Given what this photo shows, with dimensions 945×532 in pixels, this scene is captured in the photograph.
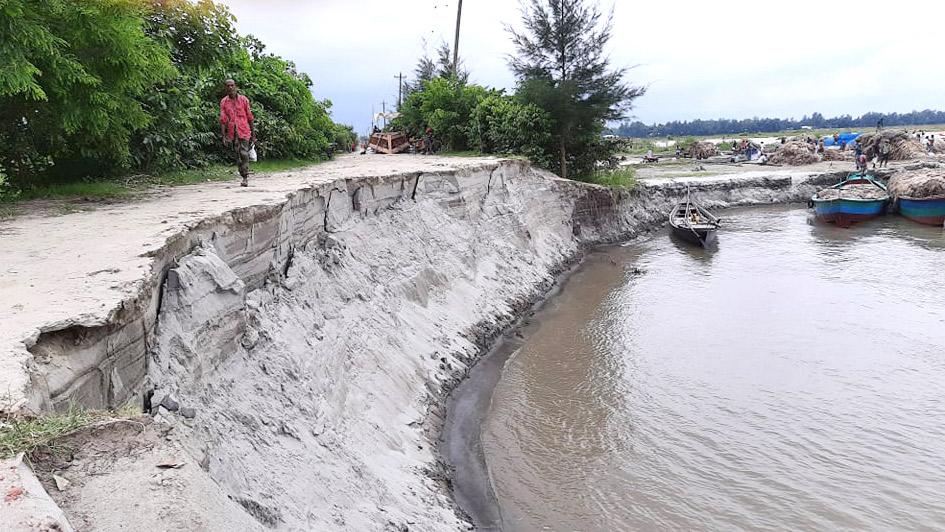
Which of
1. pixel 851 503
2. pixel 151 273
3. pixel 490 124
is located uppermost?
pixel 490 124

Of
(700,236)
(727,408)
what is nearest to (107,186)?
(727,408)

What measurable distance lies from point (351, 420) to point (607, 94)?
20.8 metres

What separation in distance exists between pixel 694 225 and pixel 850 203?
978cm

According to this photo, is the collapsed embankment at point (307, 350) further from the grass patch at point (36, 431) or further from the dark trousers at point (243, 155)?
the dark trousers at point (243, 155)

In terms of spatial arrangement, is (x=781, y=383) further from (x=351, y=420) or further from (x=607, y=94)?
(x=607, y=94)

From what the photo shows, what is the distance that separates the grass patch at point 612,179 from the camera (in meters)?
26.2

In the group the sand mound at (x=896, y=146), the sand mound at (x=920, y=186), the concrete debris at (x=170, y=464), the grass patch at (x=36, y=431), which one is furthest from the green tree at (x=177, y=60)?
the sand mound at (x=896, y=146)

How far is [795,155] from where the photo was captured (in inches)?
1746

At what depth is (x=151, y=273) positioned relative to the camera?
538 cm

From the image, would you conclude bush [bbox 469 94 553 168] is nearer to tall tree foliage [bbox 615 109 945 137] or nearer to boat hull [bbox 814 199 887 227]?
boat hull [bbox 814 199 887 227]

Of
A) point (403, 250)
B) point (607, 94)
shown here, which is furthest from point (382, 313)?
point (607, 94)

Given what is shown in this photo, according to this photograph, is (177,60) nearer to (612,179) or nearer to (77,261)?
(77,261)

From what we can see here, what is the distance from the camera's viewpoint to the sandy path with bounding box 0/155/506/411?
13.7 feet

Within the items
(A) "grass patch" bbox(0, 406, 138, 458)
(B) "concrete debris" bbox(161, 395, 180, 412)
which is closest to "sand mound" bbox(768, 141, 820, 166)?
(B) "concrete debris" bbox(161, 395, 180, 412)
